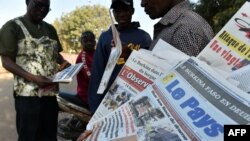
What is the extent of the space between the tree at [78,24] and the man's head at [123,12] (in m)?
35.4

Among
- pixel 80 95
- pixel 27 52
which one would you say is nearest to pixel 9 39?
pixel 27 52

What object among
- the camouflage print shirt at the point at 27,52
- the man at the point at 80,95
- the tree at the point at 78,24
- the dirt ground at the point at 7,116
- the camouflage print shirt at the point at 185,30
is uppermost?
the camouflage print shirt at the point at 185,30

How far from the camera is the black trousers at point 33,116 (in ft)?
9.51

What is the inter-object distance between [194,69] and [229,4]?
22.4 ft

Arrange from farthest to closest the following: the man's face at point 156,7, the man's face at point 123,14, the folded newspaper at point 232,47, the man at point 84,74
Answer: the man at point 84,74
the man's face at point 123,14
the man's face at point 156,7
the folded newspaper at point 232,47

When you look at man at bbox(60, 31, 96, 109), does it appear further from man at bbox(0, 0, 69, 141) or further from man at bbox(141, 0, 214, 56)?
man at bbox(141, 0, 214, 56)

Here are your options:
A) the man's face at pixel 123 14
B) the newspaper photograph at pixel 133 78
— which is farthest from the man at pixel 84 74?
the newspaper photograph at pixel 133 78

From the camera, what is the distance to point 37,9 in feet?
9.65

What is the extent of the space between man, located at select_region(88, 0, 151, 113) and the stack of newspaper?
1.08m

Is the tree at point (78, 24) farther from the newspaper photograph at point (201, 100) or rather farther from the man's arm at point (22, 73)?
the newspaper photograph at point (201, 100)

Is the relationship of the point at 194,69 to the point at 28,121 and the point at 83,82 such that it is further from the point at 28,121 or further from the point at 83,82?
the point at 83,82

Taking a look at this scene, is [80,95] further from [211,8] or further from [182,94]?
[211,8]

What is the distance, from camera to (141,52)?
4.95 ft

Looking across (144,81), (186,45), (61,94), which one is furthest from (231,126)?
(61,94)
